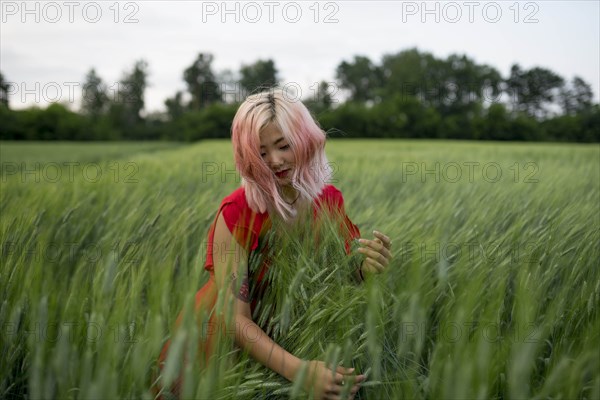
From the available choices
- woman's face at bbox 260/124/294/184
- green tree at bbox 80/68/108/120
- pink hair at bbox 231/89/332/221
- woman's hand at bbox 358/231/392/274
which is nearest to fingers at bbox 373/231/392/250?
woman's hand at bbox 358/231/392/274

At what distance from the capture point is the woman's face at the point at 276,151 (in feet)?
3.98

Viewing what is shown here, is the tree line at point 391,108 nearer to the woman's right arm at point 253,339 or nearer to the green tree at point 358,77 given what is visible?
the green tree at point 358,77

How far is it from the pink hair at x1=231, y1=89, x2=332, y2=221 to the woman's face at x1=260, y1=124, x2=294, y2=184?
0.01 metres

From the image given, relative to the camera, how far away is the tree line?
24.4 meters

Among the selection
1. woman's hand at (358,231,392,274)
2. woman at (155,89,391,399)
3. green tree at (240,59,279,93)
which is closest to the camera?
woman's hand at (358,231,392,274)

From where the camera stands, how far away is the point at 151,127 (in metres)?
42.0

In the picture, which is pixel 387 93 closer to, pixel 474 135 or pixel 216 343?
pixel 474 135

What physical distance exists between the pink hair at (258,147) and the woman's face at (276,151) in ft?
0.04

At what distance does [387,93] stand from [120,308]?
4242cm

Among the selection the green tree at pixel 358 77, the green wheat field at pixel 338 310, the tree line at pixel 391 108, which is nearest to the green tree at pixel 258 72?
the tree line at pixel 391 108

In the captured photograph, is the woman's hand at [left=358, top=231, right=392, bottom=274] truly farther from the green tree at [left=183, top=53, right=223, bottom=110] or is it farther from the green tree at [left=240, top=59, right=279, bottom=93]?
the green tree at [left=183, top=53, right=223, bottom=110]

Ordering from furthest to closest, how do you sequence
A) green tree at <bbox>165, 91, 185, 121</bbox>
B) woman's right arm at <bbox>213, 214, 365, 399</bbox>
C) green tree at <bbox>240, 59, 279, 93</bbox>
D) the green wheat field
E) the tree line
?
1. green tree at <bbox>165, 91, 185, 121</bbox>
2. green tree at <bbox>240, 59, 279, 93</bbox>
3. the tree line
4. woman's right arm at <bbox>213, 214, 365, 399</bbox>
5. the green wheat field

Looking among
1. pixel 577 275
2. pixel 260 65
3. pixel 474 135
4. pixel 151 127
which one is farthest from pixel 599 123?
pixel 151 127

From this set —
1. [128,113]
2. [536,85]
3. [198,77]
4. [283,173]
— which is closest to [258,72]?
[198,77]
